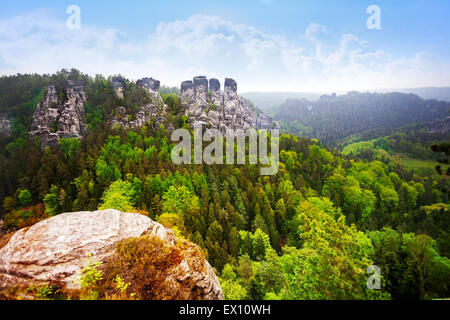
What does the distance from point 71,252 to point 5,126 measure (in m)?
101

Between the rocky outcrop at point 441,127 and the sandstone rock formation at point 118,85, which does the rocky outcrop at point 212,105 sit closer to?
the sandstone rock formation at point 118,85

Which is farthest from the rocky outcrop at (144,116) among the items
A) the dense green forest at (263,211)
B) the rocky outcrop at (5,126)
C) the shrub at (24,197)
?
the shrub at (24,197)

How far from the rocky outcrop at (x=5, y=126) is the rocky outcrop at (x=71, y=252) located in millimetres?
95349

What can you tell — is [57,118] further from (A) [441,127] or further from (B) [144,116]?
(A) [441,127]

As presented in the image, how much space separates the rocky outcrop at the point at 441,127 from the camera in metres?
171

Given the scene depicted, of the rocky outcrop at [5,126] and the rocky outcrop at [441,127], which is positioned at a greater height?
the rocky outcrop at [441,127]

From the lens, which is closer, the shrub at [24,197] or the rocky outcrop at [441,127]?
the shrub at [24,197]

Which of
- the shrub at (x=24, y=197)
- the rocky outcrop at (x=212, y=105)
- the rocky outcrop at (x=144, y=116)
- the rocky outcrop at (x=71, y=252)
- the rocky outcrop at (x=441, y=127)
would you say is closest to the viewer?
the rocky outcrop at (x=71, y=252)

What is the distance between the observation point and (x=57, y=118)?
2709 inches

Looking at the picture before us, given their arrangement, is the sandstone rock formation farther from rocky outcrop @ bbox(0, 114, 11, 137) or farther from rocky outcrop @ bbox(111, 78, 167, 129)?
rocky outcrop @ bbox(0, 114, 11, 137)

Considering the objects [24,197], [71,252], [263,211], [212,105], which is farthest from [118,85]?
[71,252]

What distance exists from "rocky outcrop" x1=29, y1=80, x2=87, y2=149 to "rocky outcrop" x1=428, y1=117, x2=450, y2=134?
285 m

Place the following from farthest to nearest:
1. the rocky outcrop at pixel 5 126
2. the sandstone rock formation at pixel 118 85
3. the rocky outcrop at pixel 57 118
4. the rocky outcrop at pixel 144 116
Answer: the sandstone rock formation at pixel 118 85
the rocky outcrop at pixel 144 116
the rocky outcrop at pixel 5 126
the rocky outcrop at pixel 57 118
